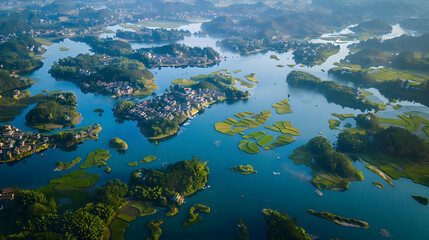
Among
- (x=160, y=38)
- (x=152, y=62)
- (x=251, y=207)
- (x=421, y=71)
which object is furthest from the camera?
(x=160, y=38)

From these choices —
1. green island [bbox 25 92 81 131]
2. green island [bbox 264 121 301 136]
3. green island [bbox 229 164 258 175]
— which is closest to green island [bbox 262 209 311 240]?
green island [bbox 229 164 258 175]

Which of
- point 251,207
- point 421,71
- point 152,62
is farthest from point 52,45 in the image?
point 421,71

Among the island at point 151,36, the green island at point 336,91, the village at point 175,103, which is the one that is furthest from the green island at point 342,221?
the island at point 151,36

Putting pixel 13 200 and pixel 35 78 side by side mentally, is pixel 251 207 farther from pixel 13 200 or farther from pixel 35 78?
pixel 35 78

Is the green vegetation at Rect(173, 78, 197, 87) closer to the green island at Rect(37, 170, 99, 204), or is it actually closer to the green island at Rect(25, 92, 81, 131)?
the green island at Rect(25, 92, 81, 131)

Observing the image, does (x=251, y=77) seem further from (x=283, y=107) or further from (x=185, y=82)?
(x=283, y=107)

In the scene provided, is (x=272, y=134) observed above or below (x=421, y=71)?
below

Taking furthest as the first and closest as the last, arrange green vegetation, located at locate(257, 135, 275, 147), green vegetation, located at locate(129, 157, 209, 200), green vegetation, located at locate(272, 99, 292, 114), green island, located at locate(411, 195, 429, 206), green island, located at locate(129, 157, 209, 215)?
green vegetation, located at locate(272, 99, 292, 114), green vegetation, located at locate(257, 135, 275, 147), green island, located at locate(411, 195, 429, 206), green vegetation, located at locate(129, 157, 209, 200), green island, located at locate(129, 157, 209, 215)
